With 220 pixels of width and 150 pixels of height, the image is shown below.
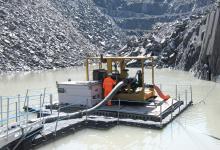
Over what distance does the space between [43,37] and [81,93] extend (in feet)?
159

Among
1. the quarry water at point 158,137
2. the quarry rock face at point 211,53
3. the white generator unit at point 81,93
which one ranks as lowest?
the quarry water at point 158,137

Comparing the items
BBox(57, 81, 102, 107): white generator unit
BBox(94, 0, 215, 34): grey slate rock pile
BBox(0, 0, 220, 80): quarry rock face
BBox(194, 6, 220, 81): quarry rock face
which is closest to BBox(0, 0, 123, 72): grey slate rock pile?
BBox(0, 0, 220, 80): quarry rock face

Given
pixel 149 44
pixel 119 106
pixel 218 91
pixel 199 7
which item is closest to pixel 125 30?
pixel 199 7

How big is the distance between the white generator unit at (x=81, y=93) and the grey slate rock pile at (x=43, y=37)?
35678 millimetres

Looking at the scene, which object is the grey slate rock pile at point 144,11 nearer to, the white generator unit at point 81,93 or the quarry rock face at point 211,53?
the quarry rock face at point 211,53

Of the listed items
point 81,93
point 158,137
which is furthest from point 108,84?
point 158,137

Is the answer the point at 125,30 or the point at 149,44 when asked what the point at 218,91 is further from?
the point at 125,30

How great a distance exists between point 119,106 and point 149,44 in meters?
50.4

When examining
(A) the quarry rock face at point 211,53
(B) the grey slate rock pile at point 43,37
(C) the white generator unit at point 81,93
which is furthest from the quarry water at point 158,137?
(B) the grey slate rock pile at point 43,37

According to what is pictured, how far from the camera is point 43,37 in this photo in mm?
68062

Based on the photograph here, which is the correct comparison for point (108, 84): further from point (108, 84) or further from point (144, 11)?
point (144, 11)

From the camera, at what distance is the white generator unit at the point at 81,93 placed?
20752mm

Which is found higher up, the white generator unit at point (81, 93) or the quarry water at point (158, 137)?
the white generator unit at point (81, 93)

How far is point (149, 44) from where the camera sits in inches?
2736
